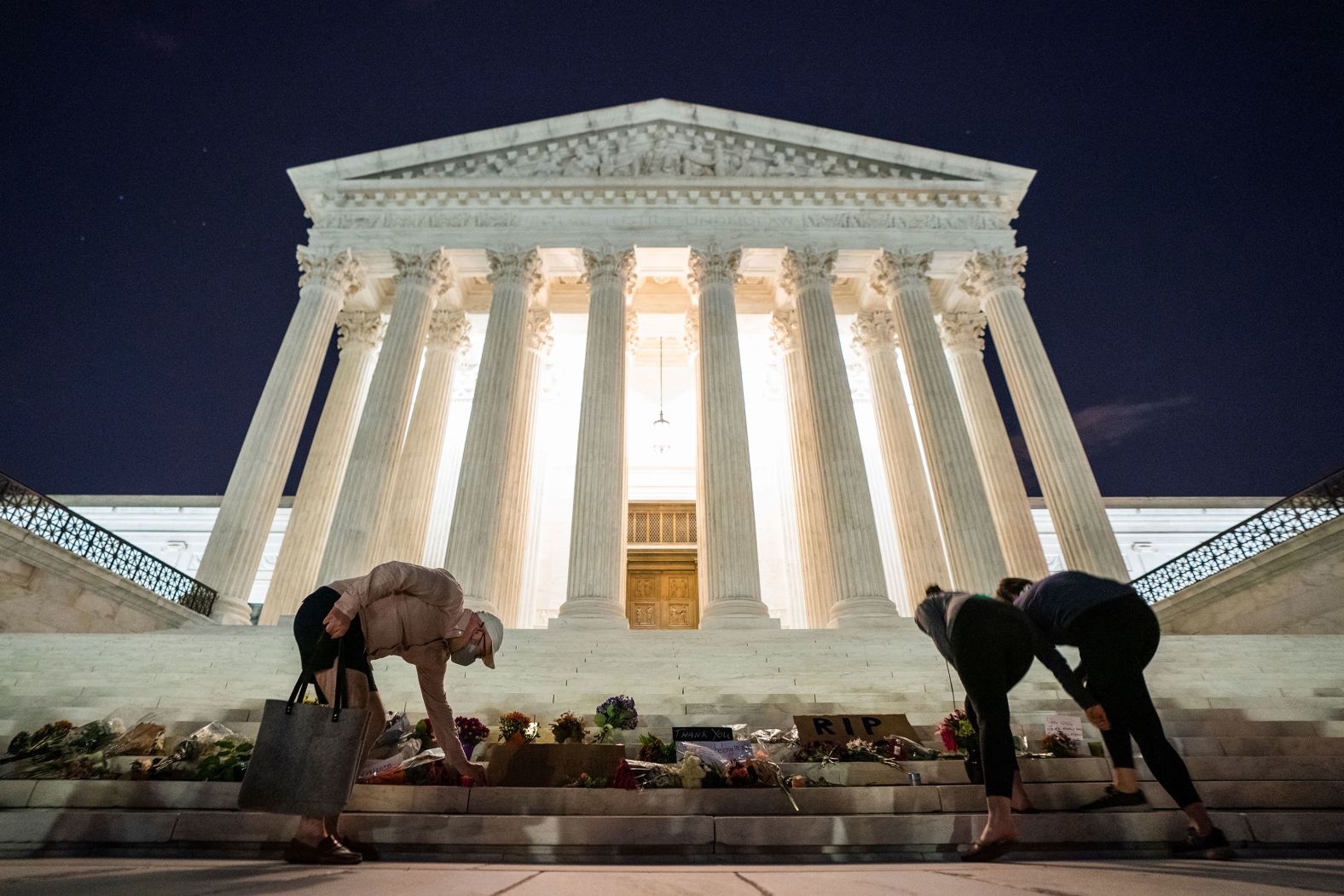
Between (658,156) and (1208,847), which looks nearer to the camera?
(1208,847)

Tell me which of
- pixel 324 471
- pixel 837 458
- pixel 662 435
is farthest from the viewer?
pixel 662 435

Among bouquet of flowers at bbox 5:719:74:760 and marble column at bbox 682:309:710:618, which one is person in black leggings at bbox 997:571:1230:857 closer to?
bouquet of flowers at bbox 5:719:74:760

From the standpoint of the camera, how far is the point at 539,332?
774 inches

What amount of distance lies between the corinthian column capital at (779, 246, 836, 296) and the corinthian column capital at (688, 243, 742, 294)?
1.50m

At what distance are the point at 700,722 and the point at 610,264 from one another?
45.4 feet

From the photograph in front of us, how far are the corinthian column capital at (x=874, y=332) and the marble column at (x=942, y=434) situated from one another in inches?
43.9

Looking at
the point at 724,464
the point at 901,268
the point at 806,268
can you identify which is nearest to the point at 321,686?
the point at 724,464

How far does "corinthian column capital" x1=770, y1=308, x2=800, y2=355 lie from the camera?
19.2 meters

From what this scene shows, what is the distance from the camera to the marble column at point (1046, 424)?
14148mm

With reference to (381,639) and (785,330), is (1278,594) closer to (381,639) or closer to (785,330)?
(785,330)

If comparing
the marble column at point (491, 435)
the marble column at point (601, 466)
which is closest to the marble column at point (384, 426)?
the marble column at point (491, 435)

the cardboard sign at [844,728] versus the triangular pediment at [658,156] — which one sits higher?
the triangular pediment at [658,156]

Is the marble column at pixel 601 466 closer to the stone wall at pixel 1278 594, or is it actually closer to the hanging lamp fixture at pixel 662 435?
the hanging lamp fixture at pixel 662 435

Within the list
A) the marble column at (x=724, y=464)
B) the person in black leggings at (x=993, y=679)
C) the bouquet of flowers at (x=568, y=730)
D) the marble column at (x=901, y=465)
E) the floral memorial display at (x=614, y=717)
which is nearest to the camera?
the person in black leggings at (x=993, y=679)
